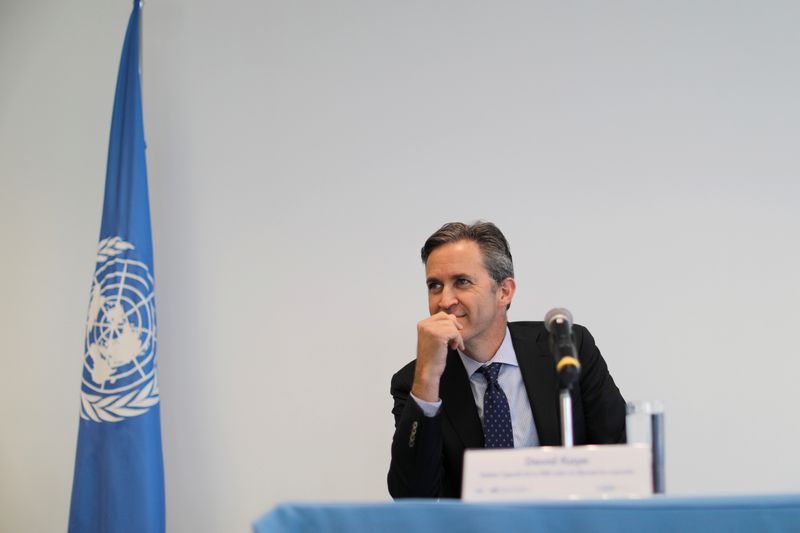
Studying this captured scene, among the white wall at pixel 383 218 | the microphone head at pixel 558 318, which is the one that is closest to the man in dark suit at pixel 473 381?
the microphone head at pixel 558 318

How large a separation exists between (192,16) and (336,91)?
703 mm

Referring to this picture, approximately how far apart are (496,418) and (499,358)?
0.68 feet

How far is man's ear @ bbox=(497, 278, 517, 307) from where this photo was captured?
2520 mm

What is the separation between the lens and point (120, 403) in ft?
9.43

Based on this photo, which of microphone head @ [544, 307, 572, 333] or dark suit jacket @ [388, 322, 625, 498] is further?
dark suit jacket @ [388, 322, 625, 498]

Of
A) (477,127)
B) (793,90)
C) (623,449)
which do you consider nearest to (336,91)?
(477,127)

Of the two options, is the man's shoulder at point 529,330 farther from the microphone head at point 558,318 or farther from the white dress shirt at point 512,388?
the microphone head at point 558,318

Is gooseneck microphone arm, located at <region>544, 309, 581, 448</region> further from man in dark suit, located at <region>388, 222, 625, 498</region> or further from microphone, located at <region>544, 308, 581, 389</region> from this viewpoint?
man in dark suit, located at <region>388, 222, 625, 498</region>

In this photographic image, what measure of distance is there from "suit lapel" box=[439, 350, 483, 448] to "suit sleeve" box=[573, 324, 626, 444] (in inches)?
12.7

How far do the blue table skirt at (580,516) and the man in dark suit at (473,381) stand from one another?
89 cm

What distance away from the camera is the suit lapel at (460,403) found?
2289 mm

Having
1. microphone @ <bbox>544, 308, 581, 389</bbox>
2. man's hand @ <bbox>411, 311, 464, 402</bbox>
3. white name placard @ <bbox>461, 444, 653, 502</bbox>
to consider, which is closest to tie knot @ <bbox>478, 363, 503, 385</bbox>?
man's hand @ <bbox>411, 311, 464, 402</bbox>

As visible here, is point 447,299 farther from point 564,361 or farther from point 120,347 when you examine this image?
point 120,347

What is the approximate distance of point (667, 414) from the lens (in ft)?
10.0
